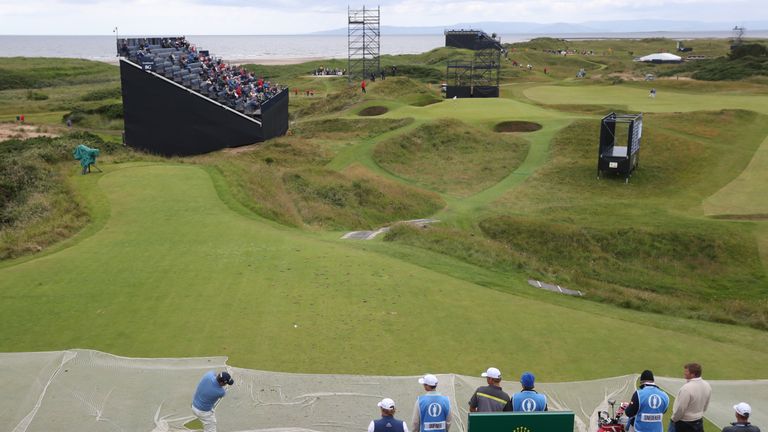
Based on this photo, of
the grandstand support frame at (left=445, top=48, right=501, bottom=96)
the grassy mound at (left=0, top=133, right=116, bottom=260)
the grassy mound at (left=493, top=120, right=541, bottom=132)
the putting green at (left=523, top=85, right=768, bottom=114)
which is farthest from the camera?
the grandstand support frame at (left=445, top=48, right=501, bottom=96)

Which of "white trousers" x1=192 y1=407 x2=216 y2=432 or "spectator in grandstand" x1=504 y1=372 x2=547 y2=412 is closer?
"spectator in grandstand" x1=504 y1=372 x2=547 y2=412

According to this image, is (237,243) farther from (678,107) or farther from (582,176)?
(678,107)

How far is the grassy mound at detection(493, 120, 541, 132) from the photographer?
51.4m

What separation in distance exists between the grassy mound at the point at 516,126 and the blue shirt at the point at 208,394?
44529 mm

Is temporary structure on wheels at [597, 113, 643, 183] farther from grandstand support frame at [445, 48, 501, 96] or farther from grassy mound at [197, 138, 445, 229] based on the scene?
grandstand support frame at [445, 48, 501, 96]

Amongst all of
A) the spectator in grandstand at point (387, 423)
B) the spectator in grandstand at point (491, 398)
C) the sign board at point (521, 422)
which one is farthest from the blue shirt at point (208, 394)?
the sign board at point (521, 422)

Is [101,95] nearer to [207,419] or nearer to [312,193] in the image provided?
[312,193]

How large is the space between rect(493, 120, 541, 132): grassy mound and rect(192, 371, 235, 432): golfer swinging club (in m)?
44.5

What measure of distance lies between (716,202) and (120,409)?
107 ft

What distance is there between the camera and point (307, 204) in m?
32.8

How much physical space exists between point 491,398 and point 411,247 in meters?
15.6

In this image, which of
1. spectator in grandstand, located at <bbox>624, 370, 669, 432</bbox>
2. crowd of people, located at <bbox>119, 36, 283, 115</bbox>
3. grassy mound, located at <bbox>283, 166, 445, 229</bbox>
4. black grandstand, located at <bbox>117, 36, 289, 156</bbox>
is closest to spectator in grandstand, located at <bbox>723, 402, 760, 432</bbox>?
spectator in grandstand, located at <bbox>624, 370, 669, 432</bbox>

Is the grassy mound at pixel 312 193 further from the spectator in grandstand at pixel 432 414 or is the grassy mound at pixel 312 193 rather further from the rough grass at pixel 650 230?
the spectator in grandstand at pixel 432 414

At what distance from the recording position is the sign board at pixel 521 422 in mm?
7574
